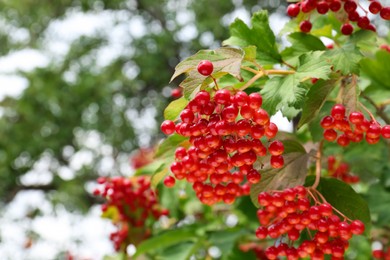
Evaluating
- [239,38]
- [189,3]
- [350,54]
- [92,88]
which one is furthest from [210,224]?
[189,3]

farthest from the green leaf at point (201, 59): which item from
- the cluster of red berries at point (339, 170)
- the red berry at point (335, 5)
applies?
the cluster of red berries at point (339, 170)

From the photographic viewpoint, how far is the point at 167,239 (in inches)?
68.7

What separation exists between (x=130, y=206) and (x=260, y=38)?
1.03 m

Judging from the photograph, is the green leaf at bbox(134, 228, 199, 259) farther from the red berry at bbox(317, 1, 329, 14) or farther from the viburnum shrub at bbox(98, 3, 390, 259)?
the red berry at bbox(317, 1, 329, 14)

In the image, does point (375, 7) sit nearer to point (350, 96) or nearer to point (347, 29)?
point (347, 29)

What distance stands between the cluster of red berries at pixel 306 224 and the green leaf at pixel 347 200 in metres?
0.09

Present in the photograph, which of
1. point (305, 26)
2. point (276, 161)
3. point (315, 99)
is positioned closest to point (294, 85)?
point (315, 99)

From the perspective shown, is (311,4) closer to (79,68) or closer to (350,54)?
(350,54)

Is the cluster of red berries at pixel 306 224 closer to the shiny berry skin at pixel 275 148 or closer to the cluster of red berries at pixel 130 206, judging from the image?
the shiny berry skin at pixel 275 148

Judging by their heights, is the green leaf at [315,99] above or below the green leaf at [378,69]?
above

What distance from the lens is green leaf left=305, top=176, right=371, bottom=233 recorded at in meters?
1.08

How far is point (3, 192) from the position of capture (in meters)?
4.95

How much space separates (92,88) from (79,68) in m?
0.46

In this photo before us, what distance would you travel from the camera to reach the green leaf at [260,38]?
119 cm
